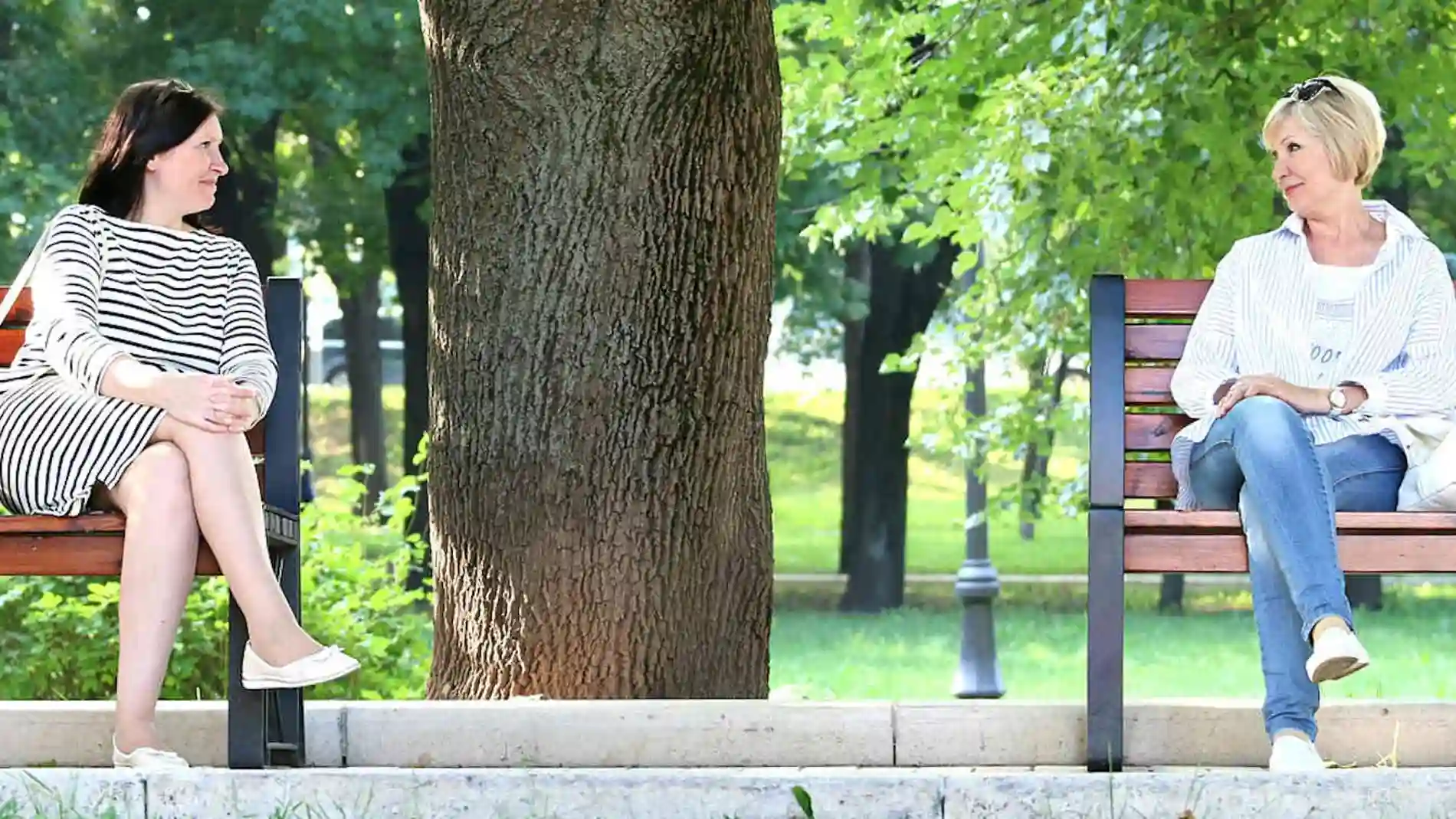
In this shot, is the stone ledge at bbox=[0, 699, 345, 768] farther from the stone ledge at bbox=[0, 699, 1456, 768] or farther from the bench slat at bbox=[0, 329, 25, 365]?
the bench slat at bbox=[0, 329, 25, 365]

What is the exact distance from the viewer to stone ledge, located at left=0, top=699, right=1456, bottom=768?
427 centimetres

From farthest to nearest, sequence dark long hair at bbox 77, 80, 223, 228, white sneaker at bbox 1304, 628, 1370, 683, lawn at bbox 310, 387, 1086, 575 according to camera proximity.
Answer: lawn at bbox 310, 387, 1086, 575 < dark long hair at bbox 77, 80, 223, 228 < white sneaker at bbox 1304, 628, 1370, 683

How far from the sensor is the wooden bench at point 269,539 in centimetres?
401

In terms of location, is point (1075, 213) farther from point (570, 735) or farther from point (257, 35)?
point (257, 35)

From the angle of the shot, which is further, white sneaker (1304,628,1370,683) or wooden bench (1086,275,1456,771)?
wooden bench (1086,275,1456,771)

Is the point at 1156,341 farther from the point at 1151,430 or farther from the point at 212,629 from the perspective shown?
the point at 212,629

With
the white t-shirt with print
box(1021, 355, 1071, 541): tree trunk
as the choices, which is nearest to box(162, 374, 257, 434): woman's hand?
the white t-shirt with print

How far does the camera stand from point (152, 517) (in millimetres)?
3906

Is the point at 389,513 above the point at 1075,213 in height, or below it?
below

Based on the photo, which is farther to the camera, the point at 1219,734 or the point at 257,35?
the point at 257,35

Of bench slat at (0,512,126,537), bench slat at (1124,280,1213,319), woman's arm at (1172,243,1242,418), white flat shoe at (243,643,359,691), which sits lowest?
white flat shoe at (243,643,359,691)

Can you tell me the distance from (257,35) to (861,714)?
12.4 meters

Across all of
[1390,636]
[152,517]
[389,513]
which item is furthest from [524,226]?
[1390,636]

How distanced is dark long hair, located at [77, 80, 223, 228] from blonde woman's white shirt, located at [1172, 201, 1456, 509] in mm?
2069
